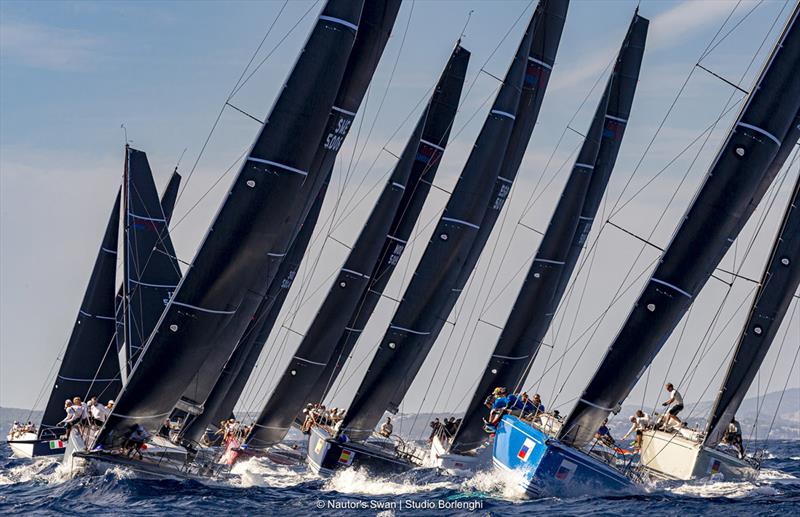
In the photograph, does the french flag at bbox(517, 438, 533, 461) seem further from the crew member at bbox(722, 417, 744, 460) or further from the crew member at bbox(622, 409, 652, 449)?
the crew member at bbox(722, 417, 744, 460)

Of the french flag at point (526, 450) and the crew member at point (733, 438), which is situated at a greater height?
the crew member at point (733, 438)

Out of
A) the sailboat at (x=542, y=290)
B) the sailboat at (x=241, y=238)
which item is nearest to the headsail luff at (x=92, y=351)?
the sailboat at (x=542, y=290)

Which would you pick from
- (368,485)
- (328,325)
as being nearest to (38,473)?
(328,325)

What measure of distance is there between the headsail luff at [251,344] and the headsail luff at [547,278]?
5921mm

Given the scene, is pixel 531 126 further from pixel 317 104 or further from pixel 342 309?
pixel 317 104

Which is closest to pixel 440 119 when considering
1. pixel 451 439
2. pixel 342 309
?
pixel 342 309

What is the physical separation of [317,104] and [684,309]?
742 cm

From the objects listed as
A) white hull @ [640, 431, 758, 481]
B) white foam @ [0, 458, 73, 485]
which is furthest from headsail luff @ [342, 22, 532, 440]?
white foam @ [0, 458, 73, 485]

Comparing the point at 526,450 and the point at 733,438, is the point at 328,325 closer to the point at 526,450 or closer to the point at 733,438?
the point at 526,450

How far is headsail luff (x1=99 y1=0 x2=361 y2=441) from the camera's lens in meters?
19.2

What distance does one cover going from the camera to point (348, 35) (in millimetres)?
19797

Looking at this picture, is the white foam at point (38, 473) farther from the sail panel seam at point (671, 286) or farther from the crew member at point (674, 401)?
the crew member at point (674, 401)

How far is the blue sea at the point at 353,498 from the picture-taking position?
60.1ft

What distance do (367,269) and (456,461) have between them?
510cm
